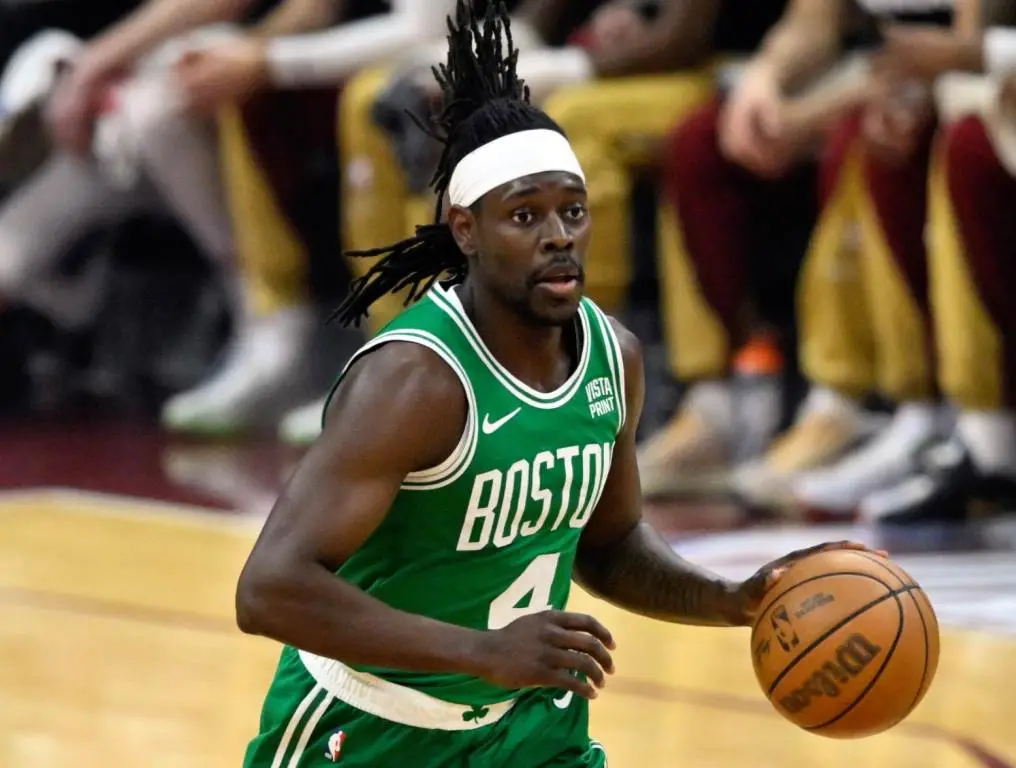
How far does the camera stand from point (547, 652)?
2438 mm

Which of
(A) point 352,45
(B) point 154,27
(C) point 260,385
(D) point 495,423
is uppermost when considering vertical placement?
(B) point 154,27

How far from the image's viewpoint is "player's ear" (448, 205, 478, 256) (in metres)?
2.79

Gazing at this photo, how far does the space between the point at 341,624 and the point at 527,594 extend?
432 millimetres

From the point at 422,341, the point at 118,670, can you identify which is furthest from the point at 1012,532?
the point at 422,341

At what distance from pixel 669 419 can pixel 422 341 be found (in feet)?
16.3

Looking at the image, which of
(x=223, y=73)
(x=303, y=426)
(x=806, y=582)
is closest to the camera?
(x=806, y=582)

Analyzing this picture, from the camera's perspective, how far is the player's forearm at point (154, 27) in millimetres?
9227

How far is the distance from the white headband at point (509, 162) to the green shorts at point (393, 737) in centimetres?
77

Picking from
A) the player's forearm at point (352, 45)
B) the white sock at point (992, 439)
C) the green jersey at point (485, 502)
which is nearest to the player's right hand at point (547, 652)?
the green jersey at point (485, 502)

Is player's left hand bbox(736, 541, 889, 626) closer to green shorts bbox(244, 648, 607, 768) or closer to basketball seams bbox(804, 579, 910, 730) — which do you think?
basketball seams bbox(804, 579, 910, 730)

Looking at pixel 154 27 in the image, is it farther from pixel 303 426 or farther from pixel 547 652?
pixel 547 652

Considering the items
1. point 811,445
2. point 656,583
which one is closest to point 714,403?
point 811,445

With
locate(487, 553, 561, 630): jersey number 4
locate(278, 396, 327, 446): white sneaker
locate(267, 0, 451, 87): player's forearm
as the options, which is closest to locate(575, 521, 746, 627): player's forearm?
locate(487, 553, 561, 630): jersey number 4

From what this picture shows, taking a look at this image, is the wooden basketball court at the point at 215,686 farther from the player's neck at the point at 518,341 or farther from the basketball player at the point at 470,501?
the player's neck at the point at 518,341
